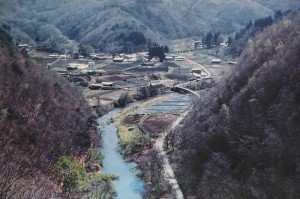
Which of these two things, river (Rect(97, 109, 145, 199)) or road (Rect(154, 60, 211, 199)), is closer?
road (Rect(154, 60, 211, 199))

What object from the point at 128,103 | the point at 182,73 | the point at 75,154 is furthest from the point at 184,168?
the point at 182,73

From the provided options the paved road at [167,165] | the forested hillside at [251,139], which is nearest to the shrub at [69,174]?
the paved road at [167,165]

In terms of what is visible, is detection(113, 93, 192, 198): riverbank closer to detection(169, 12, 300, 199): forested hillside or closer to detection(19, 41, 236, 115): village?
detection(169, 12, 300, 199): forested hillside

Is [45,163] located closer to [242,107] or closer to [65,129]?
[65,129]

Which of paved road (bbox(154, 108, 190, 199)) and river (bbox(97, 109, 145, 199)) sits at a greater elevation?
paved road (bbox(154, 108, 190, 199))

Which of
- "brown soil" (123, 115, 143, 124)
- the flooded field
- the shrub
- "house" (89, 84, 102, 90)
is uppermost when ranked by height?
the shrub

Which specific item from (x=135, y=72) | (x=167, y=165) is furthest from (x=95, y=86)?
(x=167, y=165)

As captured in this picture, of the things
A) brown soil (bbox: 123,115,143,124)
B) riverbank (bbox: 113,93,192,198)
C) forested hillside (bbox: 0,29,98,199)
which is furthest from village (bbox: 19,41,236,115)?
forested hillside (bbox: 0,29,98,199)
